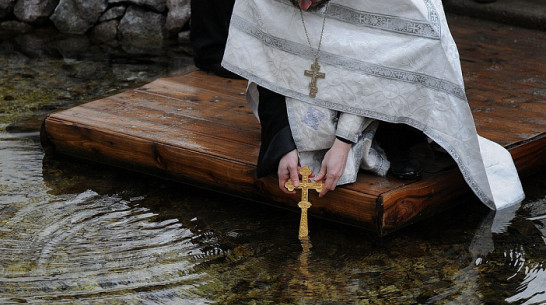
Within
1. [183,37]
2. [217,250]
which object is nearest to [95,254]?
[217,250]

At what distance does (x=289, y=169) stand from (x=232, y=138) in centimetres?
68

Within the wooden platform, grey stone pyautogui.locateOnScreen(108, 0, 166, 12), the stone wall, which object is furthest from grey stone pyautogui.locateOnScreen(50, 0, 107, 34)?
the wooden platform

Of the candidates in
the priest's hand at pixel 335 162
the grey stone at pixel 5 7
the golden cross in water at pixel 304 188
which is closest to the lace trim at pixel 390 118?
the priest's hand at pixel 335 162

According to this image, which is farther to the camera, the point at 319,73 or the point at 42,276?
the point at 319,73

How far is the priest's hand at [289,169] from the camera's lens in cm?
339

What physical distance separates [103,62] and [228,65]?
3068mm

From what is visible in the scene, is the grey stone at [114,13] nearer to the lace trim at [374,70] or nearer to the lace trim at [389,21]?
the lace trim at [374,70]

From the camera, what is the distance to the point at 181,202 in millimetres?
3859

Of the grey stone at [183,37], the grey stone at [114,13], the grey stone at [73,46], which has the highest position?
the grey stone at [114,13]

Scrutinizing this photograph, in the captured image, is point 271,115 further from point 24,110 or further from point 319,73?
point 24,110

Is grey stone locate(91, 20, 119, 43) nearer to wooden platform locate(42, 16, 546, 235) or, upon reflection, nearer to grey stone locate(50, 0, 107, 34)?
grey stone locate(50, 0, 107, 34)

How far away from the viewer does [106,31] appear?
7434 millimetres

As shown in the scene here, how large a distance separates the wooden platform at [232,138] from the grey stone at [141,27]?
2435 millimetres

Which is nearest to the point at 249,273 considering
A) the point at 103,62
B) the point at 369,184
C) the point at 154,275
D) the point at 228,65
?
the point at 154,275
